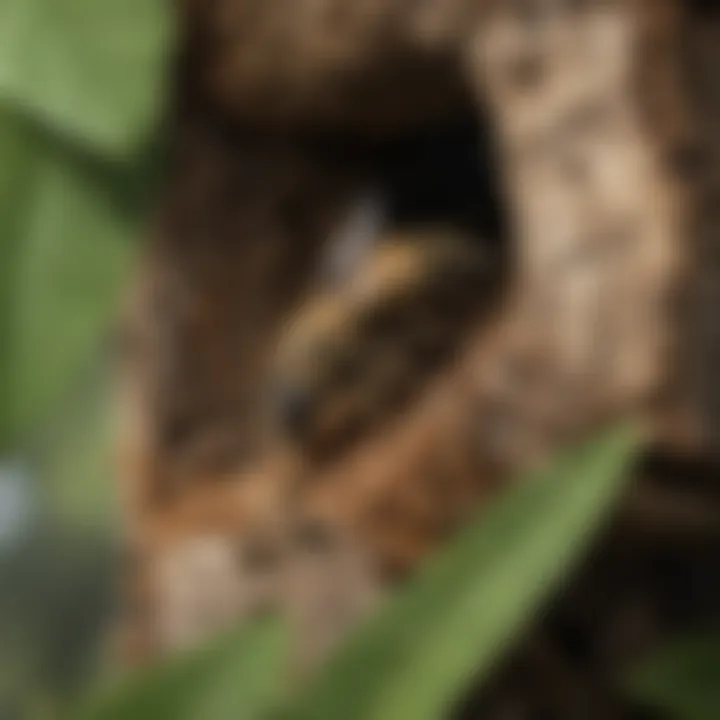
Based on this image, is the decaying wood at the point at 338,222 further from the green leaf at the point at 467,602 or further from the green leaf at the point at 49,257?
the green leaf at the point at 49,257

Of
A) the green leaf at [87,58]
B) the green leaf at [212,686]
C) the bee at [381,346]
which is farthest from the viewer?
the bee at [381,346]

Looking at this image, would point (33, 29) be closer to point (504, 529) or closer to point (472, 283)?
point (504, 529)

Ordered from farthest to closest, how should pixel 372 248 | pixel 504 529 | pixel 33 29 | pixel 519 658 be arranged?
1. pixel 372 248
2. pixel 519 658
3. pixel 504 529
4. pixel 33 29

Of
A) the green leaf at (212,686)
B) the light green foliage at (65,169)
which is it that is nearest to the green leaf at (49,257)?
the light green foliage at (65,169)

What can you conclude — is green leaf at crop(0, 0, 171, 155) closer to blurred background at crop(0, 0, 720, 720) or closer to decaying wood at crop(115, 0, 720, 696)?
blurred background at crop(0, 0, 720, 720)

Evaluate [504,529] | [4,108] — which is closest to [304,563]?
[504,529]

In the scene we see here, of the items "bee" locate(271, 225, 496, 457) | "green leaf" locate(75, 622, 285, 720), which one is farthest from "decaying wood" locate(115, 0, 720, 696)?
"green leaf" locate(75, 622, 285, 720)

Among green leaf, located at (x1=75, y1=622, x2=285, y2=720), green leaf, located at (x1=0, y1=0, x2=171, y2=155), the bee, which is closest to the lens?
green leaf, located at (x1=0, y1=0, x2=171, y2=155)
